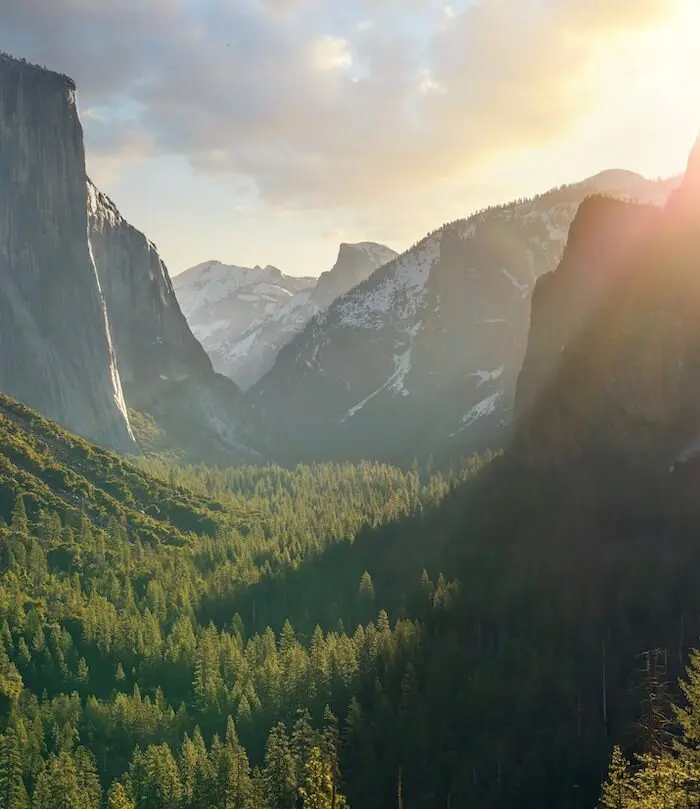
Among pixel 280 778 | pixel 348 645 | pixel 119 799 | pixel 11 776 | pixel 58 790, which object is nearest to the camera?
pixel 119 799

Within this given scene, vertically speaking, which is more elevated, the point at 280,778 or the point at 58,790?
the point at 58,790

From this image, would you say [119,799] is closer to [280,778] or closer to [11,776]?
[280,778]

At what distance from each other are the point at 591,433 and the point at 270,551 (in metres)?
56.0

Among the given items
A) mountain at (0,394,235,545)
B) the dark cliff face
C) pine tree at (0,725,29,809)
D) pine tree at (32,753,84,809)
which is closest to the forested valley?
pine tree at (32,753,84,809)

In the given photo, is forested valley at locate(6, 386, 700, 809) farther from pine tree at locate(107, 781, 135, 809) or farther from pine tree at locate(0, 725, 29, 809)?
pine tree at locate(0, 725, 29, 809)

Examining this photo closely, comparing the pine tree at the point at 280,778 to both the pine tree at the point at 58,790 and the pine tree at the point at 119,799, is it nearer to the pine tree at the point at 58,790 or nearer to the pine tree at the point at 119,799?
the pine tree at the point at 119,799

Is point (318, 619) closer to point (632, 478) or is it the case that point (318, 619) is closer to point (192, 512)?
point (632, 478)

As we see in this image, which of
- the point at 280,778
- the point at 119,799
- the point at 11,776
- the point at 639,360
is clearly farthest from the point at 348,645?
the point at 639,360

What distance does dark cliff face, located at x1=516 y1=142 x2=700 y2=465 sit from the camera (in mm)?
107312

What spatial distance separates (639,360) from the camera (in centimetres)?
11181

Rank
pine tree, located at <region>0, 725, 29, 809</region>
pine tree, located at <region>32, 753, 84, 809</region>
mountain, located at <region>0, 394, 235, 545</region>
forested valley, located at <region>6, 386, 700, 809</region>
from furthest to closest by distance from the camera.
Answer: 1. mountain, located at <region>0, 394, 235, 545</region>
2. forested valley, located at <region>6, 386, 700, 809</region>
3. pine tree, located at <region>0, 725, 29, 809</region>
4. pine tree, located at <region>32, 753, 84, 809</region>

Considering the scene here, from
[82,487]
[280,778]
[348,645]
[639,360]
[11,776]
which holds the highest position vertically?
[639,360]

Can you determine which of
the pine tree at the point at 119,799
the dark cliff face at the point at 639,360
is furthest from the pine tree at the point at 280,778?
the dark cliff face at the point at 639,360

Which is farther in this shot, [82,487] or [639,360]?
[82,487]
